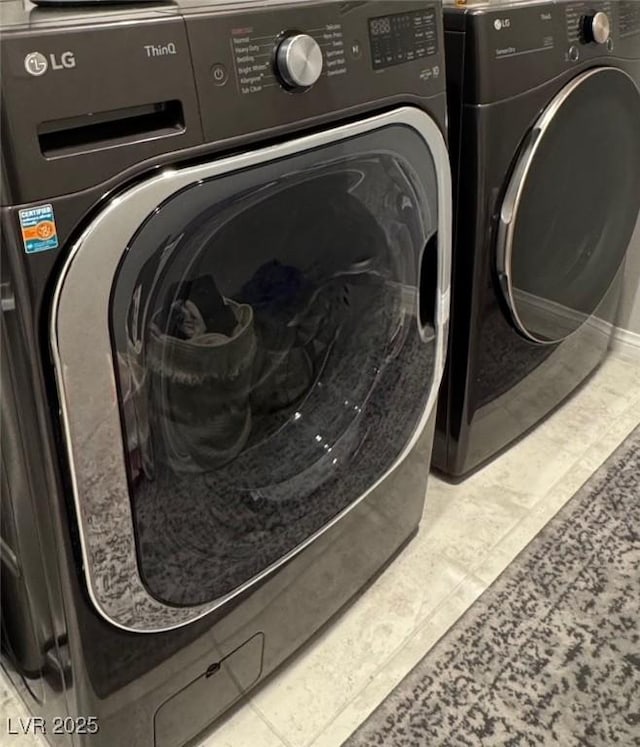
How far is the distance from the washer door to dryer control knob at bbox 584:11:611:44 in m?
0.05

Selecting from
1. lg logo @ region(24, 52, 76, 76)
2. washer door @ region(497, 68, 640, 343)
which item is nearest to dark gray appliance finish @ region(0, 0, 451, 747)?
lg logo @ region(24, 52, 76, 76)

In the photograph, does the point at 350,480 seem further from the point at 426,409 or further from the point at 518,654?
the point at 518,654

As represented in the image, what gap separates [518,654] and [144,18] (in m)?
0.96

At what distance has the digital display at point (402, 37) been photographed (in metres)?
0.79

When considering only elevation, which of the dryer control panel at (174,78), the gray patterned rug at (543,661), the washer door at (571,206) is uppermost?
the dryer control panel at (174,78)

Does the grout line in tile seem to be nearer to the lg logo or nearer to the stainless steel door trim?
the stainless steel door trim

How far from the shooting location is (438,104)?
2.89 feet

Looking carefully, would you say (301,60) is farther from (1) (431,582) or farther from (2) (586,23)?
(1) (431,582)

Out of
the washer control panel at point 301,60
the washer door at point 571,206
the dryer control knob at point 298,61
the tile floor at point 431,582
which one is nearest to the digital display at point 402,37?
the washer control panel at point 301,60

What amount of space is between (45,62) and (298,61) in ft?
0.77

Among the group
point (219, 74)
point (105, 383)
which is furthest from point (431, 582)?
point (219, 74)

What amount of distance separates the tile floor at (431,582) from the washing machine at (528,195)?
0.22 feet

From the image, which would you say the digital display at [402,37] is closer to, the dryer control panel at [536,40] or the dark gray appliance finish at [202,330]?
the dark gray appliance finish at [202,330]

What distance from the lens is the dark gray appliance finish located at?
0.59 m
